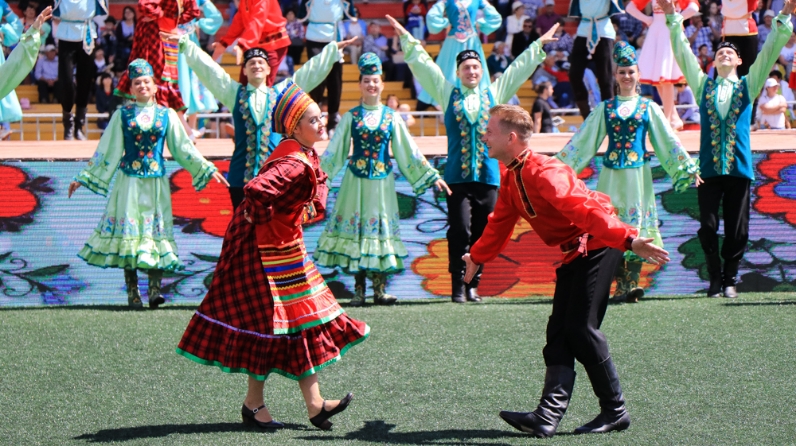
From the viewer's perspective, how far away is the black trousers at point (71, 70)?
9.98 m

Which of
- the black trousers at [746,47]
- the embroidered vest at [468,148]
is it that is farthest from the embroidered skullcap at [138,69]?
the black trousers at [746,47]

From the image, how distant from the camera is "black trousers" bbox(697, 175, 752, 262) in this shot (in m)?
7.95

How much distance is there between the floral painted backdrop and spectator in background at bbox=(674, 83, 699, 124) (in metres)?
3.93

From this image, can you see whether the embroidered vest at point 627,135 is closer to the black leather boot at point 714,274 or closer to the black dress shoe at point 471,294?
the black leather boot at point 714,274

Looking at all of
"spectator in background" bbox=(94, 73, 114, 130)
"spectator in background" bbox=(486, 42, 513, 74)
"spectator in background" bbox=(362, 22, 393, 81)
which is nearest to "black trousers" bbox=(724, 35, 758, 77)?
"spectator in background" bbox=(486, 42, 513, 74)

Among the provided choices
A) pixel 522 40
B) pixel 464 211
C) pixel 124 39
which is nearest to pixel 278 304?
pixel 464 211

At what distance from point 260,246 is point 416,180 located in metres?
3.32

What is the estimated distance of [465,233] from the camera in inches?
315

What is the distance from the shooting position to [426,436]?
454 cm

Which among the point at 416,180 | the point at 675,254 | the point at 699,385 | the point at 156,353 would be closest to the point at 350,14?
the point at 416,180

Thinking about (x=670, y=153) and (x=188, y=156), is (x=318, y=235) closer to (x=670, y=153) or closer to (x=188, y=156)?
(x=188, y=156)

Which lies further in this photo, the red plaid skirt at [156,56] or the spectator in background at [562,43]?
the spectator in background at [562,43]

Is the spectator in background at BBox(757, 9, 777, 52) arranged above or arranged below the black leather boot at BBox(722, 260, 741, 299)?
above

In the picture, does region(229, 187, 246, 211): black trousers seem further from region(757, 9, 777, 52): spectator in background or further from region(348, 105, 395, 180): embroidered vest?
region(757, 9, 777, 52): spectator in background
